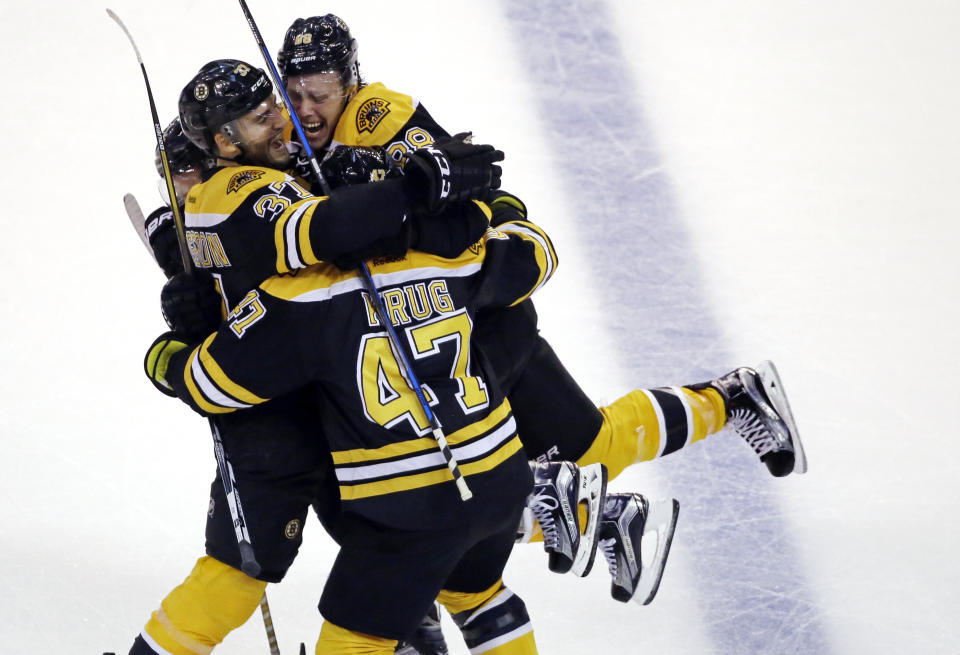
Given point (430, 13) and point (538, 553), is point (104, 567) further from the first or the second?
point (430, 13)

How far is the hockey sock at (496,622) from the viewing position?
3.62 meters

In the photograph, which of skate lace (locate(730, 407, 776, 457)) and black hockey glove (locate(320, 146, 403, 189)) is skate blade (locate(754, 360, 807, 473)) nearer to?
skate lace (locate(730, 407, 776, 457))

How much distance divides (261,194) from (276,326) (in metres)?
0.32

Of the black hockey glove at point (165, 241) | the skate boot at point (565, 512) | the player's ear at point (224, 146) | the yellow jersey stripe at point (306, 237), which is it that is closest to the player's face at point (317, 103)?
the player's ear at point (224, 146)

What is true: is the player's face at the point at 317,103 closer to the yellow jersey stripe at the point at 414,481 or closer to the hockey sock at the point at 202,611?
the yellow jersey stripe at the point at 414,481

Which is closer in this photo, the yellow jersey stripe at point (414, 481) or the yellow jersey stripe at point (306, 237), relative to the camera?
the yellow jersey stripe at point (306, 237)

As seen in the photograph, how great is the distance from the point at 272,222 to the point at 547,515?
1.08 m

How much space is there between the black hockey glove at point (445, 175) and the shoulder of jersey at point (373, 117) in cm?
35

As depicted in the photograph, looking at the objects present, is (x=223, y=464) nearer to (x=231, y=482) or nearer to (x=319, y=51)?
(x=231, y=482)

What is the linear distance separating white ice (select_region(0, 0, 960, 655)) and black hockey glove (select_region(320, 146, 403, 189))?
1515 millimetres

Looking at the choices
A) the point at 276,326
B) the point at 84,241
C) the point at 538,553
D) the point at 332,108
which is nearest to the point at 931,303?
the point at 538,553

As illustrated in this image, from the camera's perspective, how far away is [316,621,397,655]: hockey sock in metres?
3.37

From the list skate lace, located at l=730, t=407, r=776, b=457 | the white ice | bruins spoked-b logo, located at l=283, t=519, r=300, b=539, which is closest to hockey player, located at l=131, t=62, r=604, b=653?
bruins spoked-b logo, located at l=283, t=519, r=300, b=539

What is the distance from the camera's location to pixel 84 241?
5.36 m
